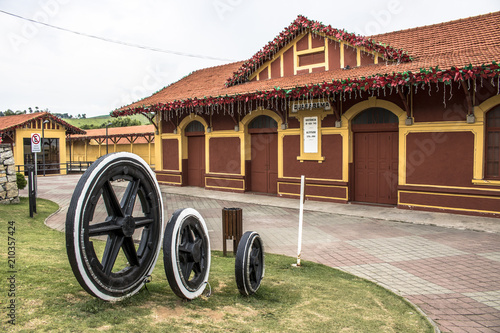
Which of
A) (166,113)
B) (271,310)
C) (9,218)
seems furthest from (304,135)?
(271,310)

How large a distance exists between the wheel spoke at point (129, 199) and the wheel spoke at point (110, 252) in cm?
27

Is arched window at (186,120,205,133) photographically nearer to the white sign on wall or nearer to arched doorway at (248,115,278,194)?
arched doorway at (248,115,278,194)

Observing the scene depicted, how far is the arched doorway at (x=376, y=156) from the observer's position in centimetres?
1177

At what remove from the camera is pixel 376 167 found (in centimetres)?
1216

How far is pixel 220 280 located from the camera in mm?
4852

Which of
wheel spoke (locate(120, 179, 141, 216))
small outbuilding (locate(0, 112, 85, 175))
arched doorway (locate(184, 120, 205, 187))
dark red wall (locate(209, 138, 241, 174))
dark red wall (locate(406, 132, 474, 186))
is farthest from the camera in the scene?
small outbuilding (locate(0, 112, 85, 175))

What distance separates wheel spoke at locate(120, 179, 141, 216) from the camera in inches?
153

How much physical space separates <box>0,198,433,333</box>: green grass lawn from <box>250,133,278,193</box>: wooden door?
931 centimetres

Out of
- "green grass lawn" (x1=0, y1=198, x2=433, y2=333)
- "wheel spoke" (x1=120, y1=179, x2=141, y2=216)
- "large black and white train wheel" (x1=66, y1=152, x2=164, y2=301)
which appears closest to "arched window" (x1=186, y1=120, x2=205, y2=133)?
"green grass lawn" (x1=0, y1=198, x2=433, y2=333)

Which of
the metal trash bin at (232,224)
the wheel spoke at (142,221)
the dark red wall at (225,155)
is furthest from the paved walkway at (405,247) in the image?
the wheel spoke at (142,221)

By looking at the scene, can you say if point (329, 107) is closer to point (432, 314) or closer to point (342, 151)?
point (342, 151)

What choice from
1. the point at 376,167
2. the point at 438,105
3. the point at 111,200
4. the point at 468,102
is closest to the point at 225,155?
the point at 376,167

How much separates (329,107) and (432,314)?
882 centimetres

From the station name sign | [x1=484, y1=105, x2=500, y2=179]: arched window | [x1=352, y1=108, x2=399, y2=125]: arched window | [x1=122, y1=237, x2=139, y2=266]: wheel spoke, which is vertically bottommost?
[x1=122, y1=237, x2=139, y2=266]: wheel spoke
